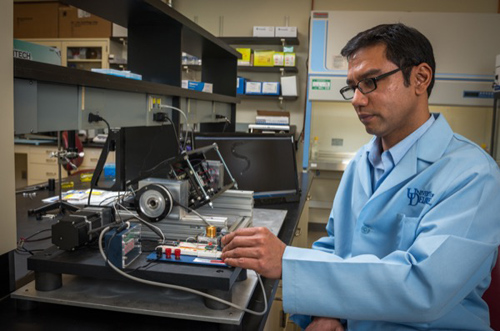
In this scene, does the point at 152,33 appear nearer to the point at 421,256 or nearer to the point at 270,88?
the point at 421,256

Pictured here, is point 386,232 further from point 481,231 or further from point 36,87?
point 36,87

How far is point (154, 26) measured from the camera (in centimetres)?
213

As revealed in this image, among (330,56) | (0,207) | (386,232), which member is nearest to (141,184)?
(0,207)

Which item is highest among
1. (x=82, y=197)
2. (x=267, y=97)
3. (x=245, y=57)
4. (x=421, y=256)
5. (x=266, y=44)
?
(x=266, y=44)

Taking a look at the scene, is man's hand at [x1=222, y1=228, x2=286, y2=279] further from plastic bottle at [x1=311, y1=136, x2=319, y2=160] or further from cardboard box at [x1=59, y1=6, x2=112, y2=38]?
cardboard box at [x1=59, y1=6, x2=112, y2=38]

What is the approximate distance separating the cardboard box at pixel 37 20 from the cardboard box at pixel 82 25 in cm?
11

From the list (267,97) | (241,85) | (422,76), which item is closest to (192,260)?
(422,76)

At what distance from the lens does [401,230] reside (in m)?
1.02

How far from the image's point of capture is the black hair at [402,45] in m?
1.08

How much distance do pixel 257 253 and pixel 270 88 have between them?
13.2 ft

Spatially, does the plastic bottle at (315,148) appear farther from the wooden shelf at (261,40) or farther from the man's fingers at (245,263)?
the man's fingers at (245,263)

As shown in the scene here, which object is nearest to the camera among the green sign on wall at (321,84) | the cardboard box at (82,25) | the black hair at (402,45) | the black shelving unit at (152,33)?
the black hair at (402,45)

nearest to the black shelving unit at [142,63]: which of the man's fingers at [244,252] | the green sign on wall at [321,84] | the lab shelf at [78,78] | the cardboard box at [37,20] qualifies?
the lab shelf at [78,78]

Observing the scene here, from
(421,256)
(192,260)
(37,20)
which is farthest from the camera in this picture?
(37,20)
